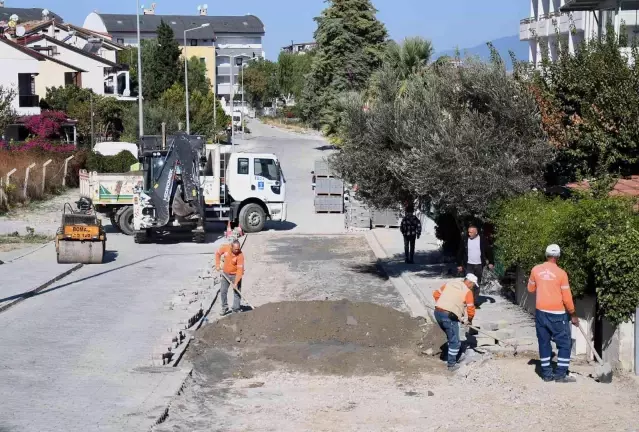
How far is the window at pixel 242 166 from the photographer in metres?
29.7

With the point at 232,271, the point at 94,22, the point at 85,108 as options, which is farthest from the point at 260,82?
the point at 232,271

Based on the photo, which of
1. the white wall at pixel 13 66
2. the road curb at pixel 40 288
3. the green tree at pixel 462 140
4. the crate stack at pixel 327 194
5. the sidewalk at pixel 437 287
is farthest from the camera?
the white wall at pixel 13 66

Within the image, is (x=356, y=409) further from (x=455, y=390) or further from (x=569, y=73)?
(x=569, y=73)

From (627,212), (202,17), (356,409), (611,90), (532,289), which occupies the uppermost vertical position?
(202,17)

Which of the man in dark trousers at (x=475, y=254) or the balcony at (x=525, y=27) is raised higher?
the balcony at (x=525, y=27)

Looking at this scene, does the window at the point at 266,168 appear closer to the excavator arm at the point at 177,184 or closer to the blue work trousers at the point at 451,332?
the excavator arm at the point at 177,184

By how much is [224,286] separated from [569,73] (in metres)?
7.67

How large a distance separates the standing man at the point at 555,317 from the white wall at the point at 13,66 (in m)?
45.2

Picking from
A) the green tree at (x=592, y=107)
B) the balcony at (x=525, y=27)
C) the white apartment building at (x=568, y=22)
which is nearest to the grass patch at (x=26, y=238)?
the white apartment building at (x=568, y=22)

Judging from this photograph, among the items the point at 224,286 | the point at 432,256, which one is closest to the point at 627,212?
the point at 224,286

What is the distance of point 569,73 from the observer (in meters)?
18.1

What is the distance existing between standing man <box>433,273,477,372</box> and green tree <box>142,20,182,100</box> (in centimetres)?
6237

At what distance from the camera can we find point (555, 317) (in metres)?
11.9

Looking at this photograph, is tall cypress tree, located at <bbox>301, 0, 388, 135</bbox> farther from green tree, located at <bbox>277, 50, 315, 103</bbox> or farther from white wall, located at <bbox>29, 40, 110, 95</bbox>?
green tree, located at <bbox>277, 50, 315, 103</bbox>
